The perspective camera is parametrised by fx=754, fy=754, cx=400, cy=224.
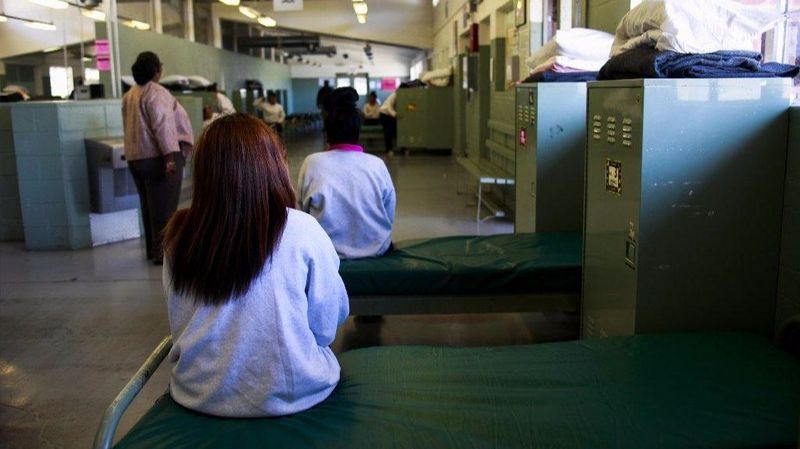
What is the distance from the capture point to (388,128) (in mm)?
16562

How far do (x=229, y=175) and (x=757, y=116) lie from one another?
2.07m

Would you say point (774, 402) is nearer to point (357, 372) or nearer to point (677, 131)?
point (677, 131)

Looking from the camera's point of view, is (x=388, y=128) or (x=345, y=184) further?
(x=388, y=128)

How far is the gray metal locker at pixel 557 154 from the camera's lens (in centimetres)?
489

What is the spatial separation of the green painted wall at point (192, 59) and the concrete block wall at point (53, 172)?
574cm

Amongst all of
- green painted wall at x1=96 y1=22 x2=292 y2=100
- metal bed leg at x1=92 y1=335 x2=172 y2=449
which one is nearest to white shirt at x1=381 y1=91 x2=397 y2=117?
green painted wall at x1=96 y1=22 x2=292 y2=100

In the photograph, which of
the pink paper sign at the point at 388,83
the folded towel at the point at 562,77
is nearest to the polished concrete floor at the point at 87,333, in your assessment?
the folded towel at the point at 562,77

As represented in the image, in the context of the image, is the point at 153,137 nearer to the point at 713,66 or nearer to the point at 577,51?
the point at 577,51

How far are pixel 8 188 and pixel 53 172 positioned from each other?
30.6 inches

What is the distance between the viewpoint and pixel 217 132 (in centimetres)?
210

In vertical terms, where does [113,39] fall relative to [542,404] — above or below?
above

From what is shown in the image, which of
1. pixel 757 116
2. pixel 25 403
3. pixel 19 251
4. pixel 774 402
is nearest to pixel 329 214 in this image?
pixel 25 403

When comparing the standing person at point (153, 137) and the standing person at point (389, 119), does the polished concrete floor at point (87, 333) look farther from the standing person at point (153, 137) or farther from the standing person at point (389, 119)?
the standing person at point (389, 119)

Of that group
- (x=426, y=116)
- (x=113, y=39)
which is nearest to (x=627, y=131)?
(x=113, y=39)
